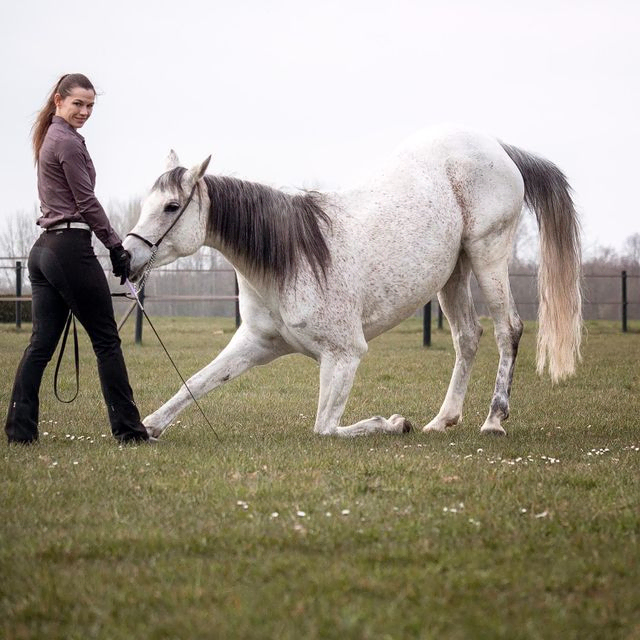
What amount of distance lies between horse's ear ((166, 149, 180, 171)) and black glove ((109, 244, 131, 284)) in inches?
26.4

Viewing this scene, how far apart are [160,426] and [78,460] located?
0.92 m

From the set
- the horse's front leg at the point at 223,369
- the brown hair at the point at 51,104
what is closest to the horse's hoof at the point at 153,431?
the horse's front leg at the point at 223,369

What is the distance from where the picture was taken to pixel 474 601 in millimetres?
2859

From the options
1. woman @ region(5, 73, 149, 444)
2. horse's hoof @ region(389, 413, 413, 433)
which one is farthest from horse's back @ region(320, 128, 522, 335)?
woman @ region(5, 73, 149, 444)

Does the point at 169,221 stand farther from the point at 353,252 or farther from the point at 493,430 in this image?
the point at 493,430

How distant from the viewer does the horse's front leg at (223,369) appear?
6.12m

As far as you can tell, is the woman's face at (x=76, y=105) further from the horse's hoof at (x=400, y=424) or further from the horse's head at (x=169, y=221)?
the horse's hoof at (x=400, y=424)

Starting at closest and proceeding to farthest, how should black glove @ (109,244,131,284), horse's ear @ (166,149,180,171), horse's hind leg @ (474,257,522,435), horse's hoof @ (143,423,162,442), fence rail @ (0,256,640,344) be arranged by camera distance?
black glove @ (109,244,131,284) < horse's ear @ (166,149,180,171) < horse's hoof @ (143,423,162,442) < horse's hind leg @ (474,257,522,435) < fence rail @ (0,256,640,344)

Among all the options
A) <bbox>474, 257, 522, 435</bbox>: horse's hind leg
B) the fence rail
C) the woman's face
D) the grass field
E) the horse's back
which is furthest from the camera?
the fence rail

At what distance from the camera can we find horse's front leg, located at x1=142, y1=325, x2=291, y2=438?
6.12 metres

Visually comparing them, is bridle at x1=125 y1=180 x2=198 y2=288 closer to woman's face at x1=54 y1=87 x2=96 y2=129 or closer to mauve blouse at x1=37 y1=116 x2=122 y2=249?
mauve blouse at x1=37 y1=116 x2=122 y2=249


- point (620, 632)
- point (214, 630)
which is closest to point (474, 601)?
point (620, 632)

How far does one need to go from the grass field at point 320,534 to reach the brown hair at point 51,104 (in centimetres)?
195

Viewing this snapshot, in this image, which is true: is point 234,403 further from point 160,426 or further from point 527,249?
point 527,249
